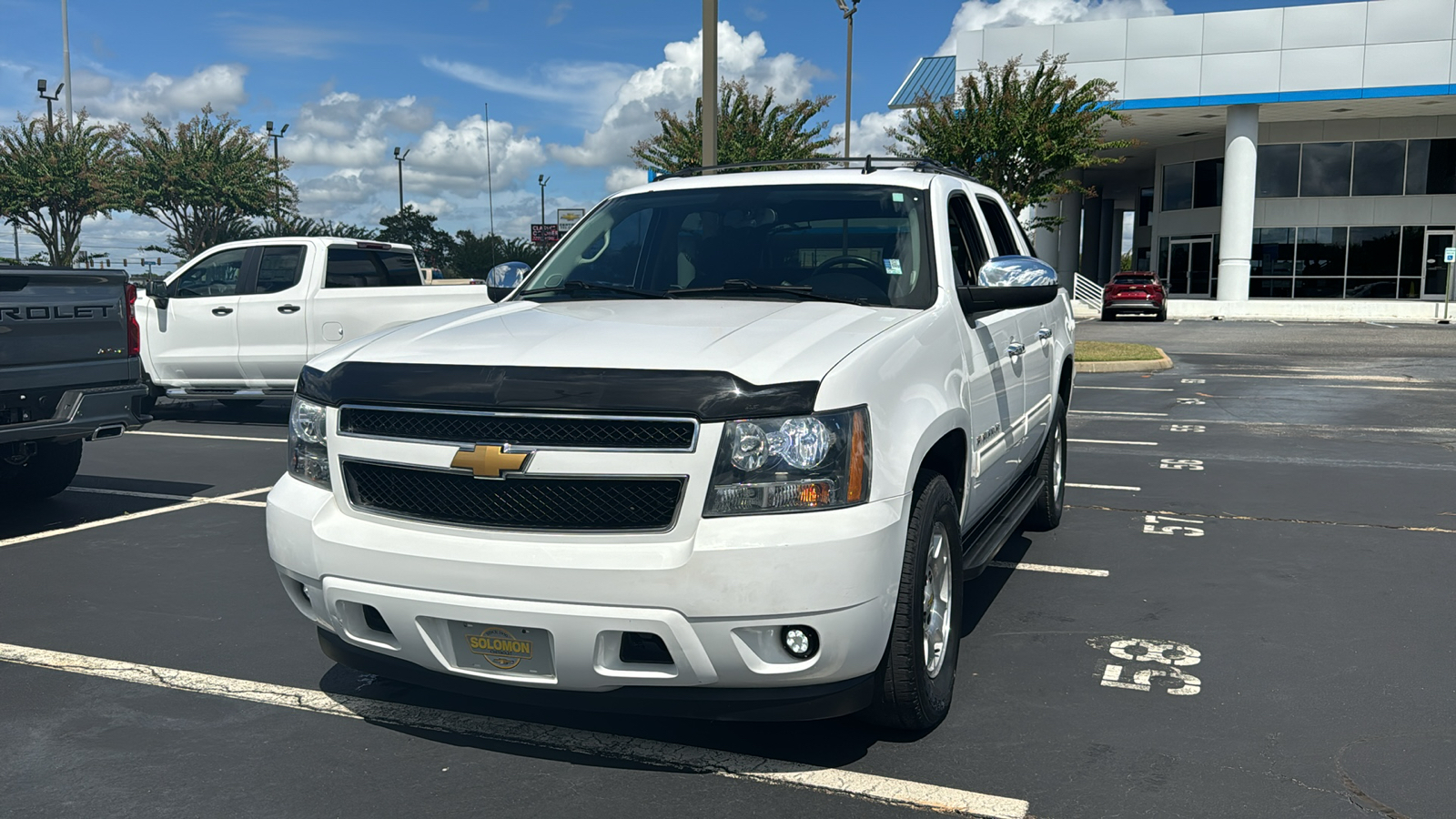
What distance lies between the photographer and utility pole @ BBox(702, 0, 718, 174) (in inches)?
501

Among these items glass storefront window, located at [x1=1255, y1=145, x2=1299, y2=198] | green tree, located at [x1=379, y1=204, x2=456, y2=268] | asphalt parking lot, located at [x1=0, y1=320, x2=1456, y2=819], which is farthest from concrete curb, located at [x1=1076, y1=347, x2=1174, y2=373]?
green tree, located at [x1=379, y1=204, x2=456, y2=268]

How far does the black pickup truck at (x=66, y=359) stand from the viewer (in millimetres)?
6238

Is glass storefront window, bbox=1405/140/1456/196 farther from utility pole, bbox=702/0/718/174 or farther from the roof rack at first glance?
the roof rack

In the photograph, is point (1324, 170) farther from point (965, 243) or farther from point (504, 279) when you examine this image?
point (504, 279)

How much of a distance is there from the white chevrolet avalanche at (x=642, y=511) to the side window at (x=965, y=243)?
88 cm

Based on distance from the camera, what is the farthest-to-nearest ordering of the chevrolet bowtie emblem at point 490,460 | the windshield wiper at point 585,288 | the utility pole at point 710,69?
the utility pole at point 710,69
the windshield wiper at point 585,288
the chevrolet bowtie emblem at point 490,460

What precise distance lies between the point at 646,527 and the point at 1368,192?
4660cm

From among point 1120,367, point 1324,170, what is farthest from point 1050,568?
point 1324,170

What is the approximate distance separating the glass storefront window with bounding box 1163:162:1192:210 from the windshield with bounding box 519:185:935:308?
46.5 metres

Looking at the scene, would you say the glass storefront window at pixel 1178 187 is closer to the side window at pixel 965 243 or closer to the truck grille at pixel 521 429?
the side window at pixel 965 243

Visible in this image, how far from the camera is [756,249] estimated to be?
15.0 ft

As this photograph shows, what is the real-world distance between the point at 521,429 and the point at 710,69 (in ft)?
34.4

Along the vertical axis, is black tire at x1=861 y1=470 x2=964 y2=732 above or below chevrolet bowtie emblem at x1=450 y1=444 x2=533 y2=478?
below

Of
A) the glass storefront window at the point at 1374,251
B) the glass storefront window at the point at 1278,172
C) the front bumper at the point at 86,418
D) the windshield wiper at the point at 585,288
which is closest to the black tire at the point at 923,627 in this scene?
the windshield wiper at the point at 585,288
